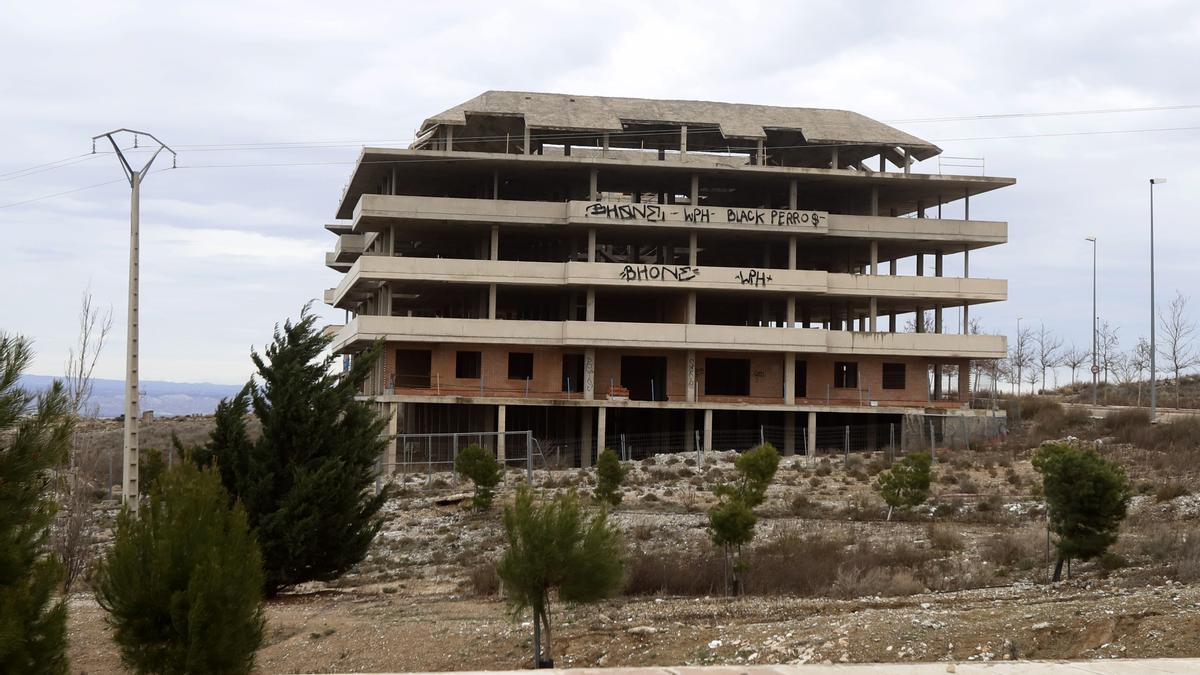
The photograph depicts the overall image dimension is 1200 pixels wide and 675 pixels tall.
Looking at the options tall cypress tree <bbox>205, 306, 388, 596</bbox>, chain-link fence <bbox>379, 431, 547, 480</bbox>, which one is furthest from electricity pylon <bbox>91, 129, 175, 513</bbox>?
chain-link fence <bbox>379, 431, 547, 480</bbox>

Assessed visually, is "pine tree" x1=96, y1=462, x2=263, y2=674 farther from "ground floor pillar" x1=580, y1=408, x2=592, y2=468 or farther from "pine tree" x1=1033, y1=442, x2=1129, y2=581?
"ground floor pillar" x1=580, y1=408, x2=592, y2=468

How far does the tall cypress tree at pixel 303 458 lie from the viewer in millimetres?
21688

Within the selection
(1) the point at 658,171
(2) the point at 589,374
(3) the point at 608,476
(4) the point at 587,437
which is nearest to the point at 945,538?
(3) the point at 608,476

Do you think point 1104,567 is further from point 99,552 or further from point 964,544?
point 99,552

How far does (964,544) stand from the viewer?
80.6 feet

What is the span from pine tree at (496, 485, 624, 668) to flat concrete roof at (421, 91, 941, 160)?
34346mm

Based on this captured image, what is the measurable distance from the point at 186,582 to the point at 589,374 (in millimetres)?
37267

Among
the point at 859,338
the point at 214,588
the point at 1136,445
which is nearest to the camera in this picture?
the point at 214,588

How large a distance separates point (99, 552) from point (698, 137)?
32817 mm

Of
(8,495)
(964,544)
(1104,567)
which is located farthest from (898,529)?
(8,495)

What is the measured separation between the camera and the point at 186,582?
12.2 meters

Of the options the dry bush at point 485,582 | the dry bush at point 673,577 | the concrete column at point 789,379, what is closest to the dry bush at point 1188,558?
the dry bush at point 673,577

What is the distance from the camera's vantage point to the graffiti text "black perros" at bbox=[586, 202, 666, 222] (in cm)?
4822

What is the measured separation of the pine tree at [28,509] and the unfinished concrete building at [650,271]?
36.1m
